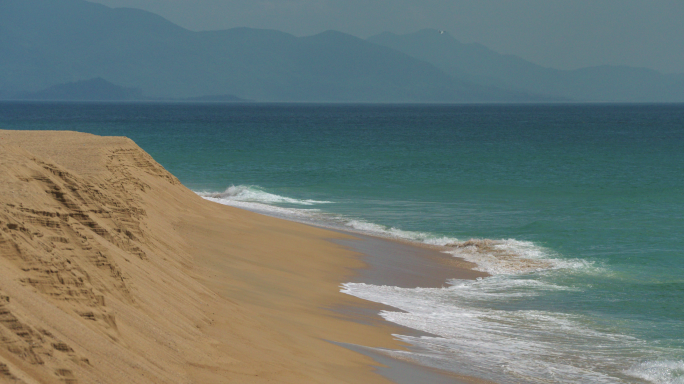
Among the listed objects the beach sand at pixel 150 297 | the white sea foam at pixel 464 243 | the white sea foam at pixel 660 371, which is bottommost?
the white sea foam at pixel 464 243

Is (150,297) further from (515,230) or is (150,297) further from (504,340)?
(515,230)

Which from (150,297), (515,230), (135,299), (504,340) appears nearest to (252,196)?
(515,230)

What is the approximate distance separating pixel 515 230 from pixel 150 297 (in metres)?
16.9

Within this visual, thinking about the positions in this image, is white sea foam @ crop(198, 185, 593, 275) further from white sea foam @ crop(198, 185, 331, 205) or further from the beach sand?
the beach sand

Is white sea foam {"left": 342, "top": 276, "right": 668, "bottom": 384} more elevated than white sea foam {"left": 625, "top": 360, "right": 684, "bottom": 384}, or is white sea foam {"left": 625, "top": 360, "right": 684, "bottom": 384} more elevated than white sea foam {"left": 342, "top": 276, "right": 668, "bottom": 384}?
white sea foam {"left": 625, "top": 360, "right": 684, "bottom": 384}

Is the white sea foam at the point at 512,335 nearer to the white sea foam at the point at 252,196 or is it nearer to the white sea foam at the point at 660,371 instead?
the white sea foam at the point at 660,371

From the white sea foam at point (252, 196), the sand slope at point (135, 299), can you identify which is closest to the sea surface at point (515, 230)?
the white sea foam at point (252, 196)

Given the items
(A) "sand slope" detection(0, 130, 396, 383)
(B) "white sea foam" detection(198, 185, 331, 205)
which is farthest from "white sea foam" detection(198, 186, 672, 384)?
(B) "white sea foam" detection(198, 185, 331, 205)

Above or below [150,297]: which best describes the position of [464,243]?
below

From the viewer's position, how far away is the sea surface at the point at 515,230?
1116cm

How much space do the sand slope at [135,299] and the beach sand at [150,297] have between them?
2cm

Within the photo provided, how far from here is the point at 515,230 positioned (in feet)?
76.6

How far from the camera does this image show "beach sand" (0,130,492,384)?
21.1 ft

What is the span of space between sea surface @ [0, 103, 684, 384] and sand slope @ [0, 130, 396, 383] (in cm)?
184
